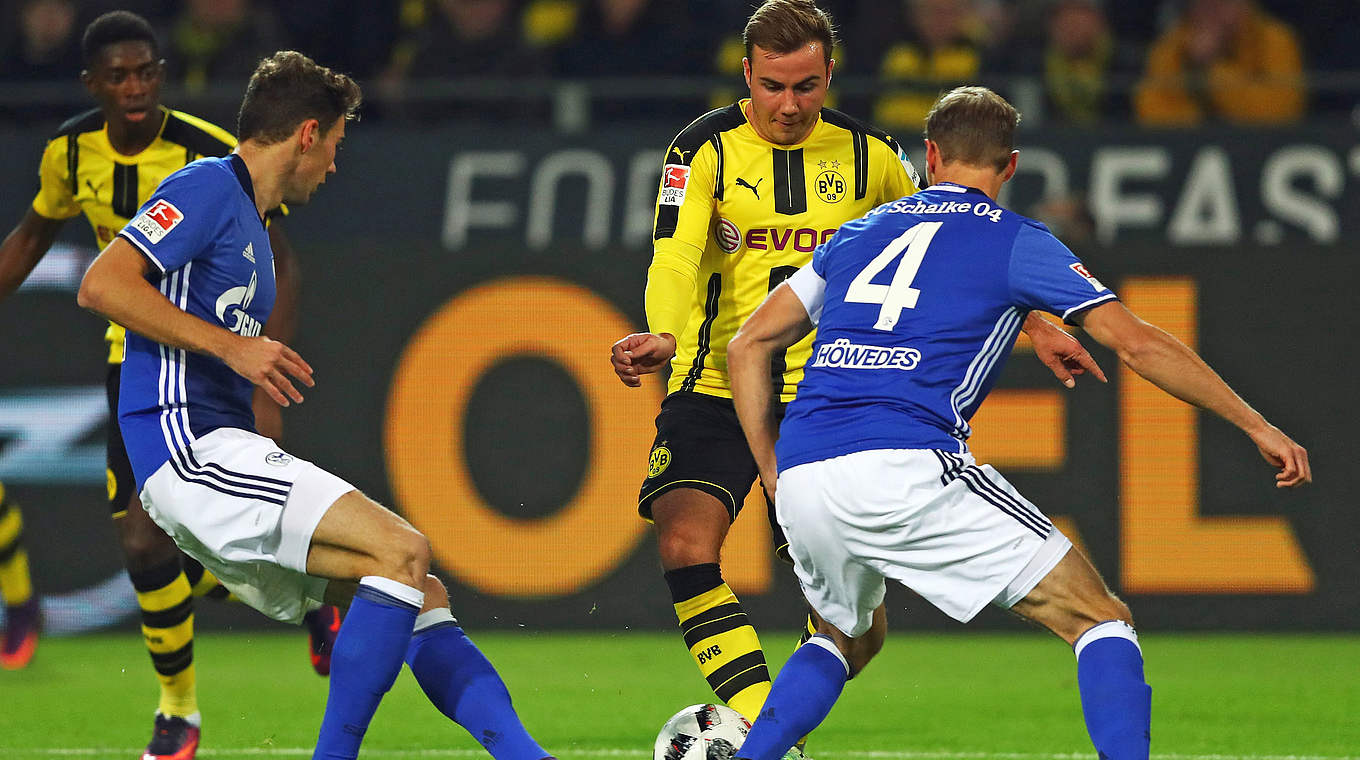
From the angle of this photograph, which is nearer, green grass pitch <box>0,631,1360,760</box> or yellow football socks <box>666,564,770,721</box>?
yellow football socks <box>666,564,770,721</box>

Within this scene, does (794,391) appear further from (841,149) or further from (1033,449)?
(1033,449)

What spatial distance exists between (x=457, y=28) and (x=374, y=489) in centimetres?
346

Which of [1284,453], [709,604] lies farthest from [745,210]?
[1284,453]

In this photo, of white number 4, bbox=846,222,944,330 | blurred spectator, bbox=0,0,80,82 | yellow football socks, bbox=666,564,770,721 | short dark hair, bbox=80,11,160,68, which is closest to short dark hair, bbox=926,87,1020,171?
white number 4, bbox=846,222,944,330

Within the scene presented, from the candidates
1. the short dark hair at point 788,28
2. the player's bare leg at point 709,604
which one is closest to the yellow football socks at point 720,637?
the player's bare leg at point 709,604

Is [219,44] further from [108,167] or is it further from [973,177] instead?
[973,177]

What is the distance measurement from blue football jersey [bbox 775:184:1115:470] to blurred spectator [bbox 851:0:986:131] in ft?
19.2

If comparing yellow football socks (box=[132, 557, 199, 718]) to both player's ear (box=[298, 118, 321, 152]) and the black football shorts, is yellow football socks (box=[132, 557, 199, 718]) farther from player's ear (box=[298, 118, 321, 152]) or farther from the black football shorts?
player's ear (box=[298, 118, 321, 152])

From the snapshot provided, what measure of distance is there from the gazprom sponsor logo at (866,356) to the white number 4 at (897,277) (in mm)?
60

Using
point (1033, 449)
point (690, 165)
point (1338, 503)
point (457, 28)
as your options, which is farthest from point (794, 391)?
point (457, 28)

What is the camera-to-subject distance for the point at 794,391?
18.4ft

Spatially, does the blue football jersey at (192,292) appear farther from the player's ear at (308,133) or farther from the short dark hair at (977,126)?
the short dark hair at (977,126)

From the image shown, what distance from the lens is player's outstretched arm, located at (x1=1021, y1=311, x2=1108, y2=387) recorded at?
490 centimetres

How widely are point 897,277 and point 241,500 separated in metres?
1.75
